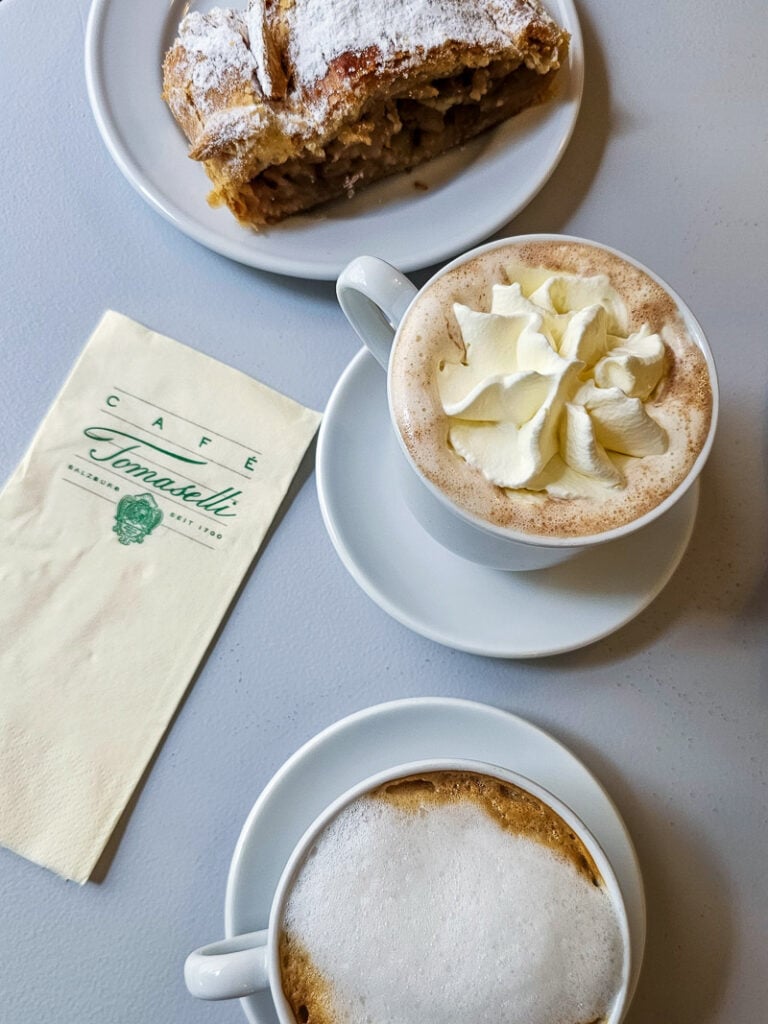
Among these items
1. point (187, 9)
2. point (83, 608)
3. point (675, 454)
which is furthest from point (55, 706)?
point (187, 9)

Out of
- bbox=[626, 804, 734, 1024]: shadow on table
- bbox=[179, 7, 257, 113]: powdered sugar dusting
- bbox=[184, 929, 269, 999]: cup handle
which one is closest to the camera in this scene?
bbox=[184, 929, 269, 999]: cup handle

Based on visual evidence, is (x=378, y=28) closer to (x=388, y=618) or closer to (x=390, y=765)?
(x=388, y=618)

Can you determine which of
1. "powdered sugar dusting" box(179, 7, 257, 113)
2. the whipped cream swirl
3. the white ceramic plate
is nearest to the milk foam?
the whipped cream swirl

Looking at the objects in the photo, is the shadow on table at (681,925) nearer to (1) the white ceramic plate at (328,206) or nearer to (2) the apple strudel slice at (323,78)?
(1) the white ceramic plate at (328,206)

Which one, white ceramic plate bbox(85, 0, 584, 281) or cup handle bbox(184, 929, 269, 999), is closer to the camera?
cup handle bbox(184, 929, 269, 999)

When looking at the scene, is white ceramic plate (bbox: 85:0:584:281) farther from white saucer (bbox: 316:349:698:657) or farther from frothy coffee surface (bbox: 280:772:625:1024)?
frothy coffee surface (bbox: 280:772:625:1024)

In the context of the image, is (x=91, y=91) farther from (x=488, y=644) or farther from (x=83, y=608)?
(x=488, y=644)

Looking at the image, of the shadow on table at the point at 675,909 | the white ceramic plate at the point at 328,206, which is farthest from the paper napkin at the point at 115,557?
the shadow on table at the point at 675,909
